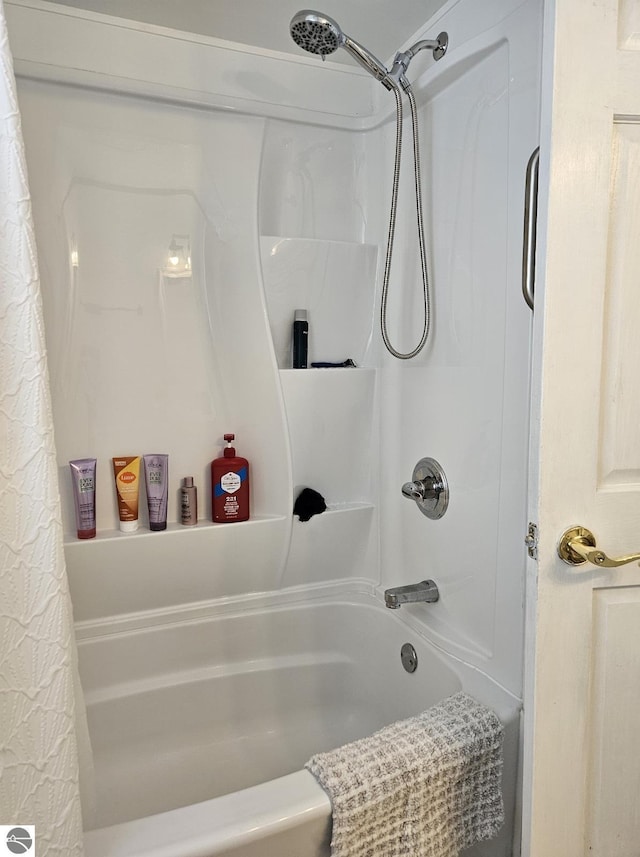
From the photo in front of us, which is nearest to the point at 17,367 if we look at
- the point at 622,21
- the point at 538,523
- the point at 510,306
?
the point at 538,523

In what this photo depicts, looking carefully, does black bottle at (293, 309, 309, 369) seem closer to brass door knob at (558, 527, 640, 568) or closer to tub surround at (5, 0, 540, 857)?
tub surround at (5, 0, 540, 857)

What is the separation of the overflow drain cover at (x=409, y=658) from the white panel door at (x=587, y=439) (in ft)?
1.83

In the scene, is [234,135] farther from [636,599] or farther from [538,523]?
[636,599]

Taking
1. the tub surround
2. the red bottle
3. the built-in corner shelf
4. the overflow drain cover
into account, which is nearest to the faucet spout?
the tub surround

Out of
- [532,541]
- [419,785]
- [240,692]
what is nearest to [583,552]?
[532,541]

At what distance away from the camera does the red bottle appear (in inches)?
65.9

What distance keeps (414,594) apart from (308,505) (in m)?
0.40

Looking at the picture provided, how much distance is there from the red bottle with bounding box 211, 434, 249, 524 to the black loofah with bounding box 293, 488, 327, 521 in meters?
0.16

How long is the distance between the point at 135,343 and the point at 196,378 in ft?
0.62

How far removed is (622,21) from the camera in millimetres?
941

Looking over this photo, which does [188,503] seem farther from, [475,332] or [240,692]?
[475,332]

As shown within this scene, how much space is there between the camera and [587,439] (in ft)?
3.24

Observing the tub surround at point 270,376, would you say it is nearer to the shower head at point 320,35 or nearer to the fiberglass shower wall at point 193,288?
the fiberglass shower wall at point 193,288

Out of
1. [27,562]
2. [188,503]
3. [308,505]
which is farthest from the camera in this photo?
[308,505]
